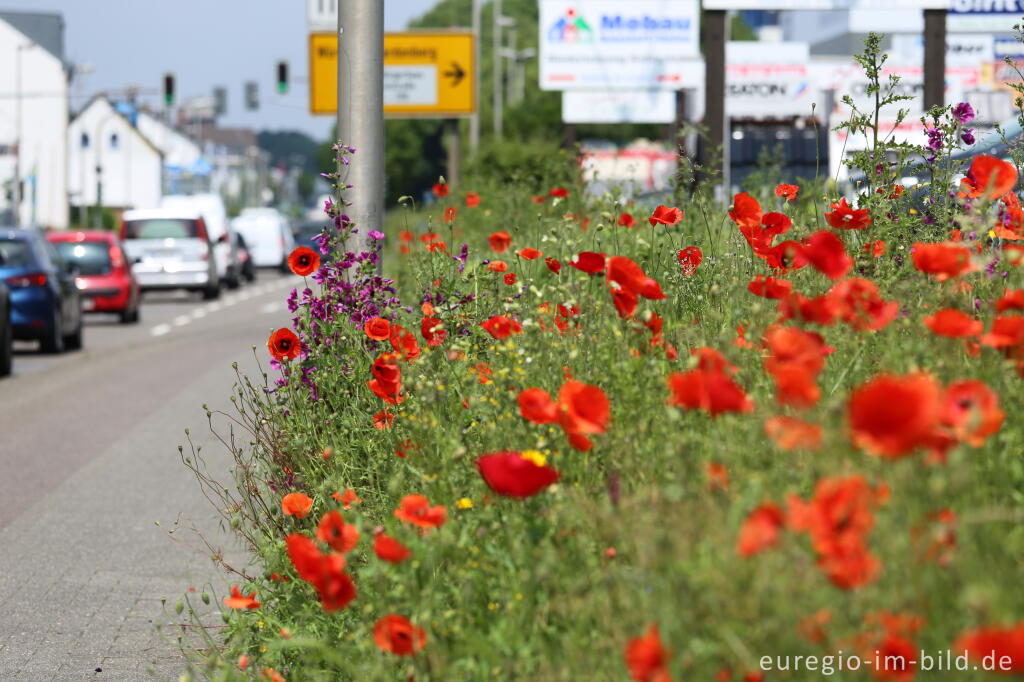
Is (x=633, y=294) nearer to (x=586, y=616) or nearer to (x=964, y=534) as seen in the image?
(x=586, y=616)

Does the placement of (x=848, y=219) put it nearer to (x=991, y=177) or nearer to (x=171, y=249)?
(x=991, y=177)

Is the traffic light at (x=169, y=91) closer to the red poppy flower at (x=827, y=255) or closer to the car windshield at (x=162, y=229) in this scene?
the car windshield at (x=162, y=229)

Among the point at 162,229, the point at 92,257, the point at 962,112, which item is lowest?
the point at 92,257

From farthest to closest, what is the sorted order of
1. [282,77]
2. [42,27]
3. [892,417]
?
[42,27] → [282,77] → [892,417]

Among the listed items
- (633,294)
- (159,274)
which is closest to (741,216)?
(633,294)

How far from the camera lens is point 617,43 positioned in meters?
32.6

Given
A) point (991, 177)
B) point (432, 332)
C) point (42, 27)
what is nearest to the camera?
point (991, 177)

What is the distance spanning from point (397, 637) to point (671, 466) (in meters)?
0.80

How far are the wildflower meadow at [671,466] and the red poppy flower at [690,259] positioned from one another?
11mm

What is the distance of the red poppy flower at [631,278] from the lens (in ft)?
12.7

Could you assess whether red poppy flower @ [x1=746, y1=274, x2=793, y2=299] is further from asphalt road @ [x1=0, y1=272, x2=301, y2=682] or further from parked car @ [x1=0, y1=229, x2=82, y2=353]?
parked car @ [x1=0, y1=229, x2=82, y2=353]

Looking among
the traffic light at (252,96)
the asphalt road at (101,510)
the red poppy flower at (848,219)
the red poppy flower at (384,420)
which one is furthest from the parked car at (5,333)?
the traffic light at (252,96)

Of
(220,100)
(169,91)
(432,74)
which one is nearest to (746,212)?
(432,74)

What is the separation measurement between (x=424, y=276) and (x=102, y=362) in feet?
43.8
